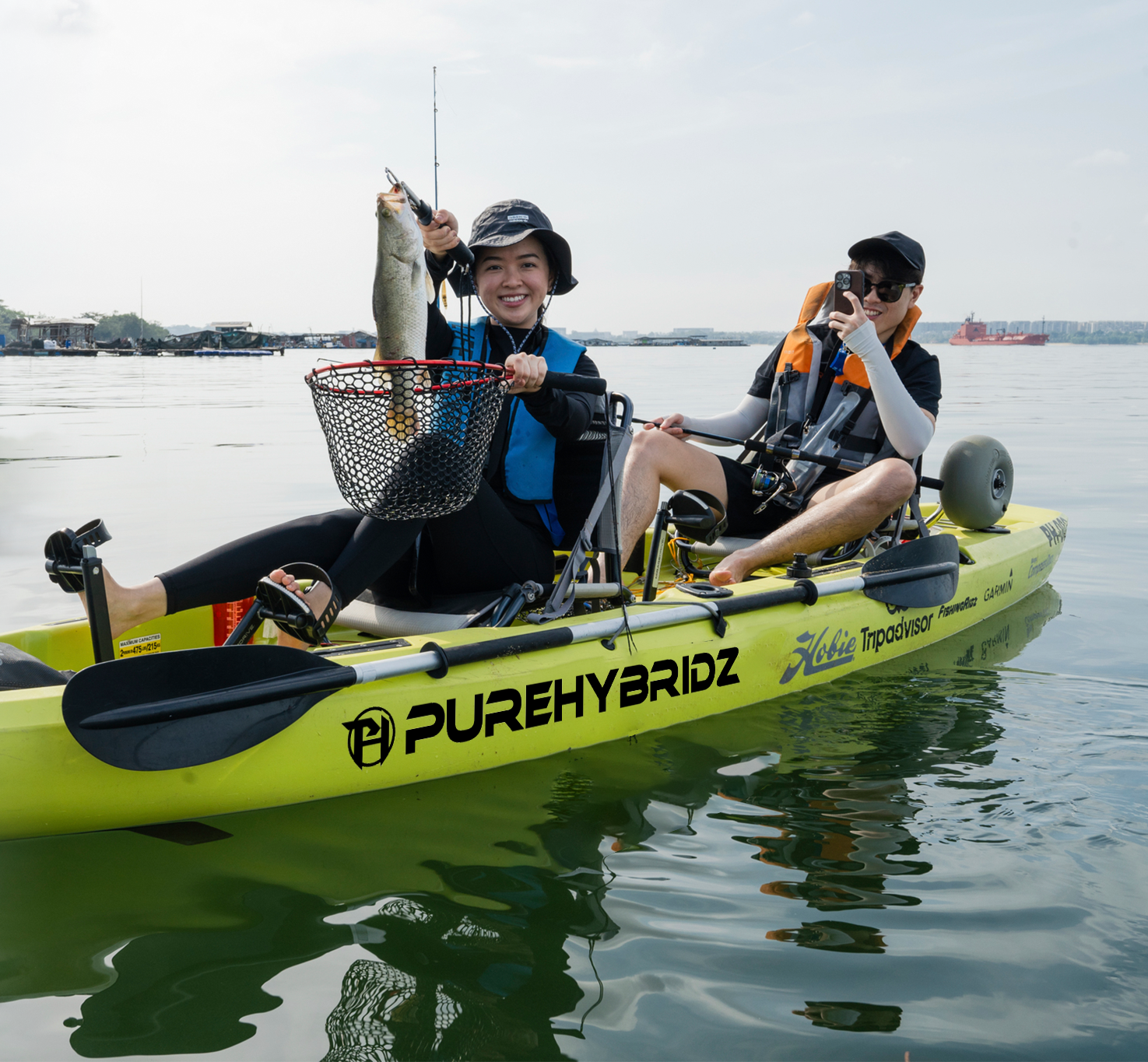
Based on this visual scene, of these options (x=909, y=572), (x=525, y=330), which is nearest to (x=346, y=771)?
(x=525, y=330)

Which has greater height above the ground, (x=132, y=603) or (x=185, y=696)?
(x=132, y=603)

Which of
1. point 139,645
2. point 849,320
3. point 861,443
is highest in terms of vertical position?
point 849,320

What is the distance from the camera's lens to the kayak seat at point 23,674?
2.71 metres

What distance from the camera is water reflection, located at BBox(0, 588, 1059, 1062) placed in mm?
2033

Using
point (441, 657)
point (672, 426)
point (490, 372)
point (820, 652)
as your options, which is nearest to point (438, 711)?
point (441, 657)

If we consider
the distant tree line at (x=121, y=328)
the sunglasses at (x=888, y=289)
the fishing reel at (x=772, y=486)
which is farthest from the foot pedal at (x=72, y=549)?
the distant tree line at (x=121, y=328)

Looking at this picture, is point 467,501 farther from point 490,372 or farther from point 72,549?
point 72,549

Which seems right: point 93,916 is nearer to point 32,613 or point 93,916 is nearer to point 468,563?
point 468,563

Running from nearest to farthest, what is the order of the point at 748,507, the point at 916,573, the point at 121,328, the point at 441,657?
1. the point at 441,657
2. the point at 916,573
3. the point at 748,507
4. the point at 121,328

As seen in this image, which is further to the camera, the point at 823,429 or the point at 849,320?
the point at 823,429

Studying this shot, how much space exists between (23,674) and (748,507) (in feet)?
11.3

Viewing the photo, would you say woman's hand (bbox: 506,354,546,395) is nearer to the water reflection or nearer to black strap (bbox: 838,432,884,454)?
the water reflection

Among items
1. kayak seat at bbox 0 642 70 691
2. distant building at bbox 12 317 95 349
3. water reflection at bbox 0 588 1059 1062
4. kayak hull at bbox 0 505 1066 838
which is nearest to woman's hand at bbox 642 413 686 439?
kayak hull at bbox 0 505 1066 838

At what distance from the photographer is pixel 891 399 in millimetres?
4465
